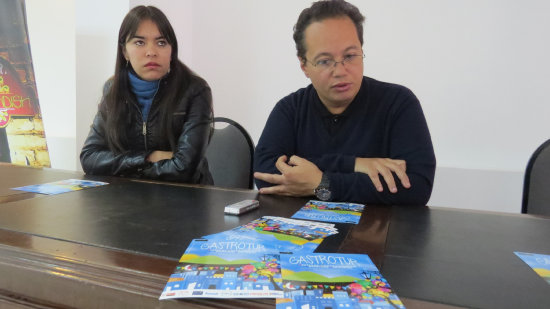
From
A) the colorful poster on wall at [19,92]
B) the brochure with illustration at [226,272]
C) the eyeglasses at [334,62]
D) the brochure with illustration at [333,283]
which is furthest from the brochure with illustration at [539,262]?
the colorful poster on wall at [19,92]

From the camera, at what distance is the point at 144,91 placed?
64.9 inches

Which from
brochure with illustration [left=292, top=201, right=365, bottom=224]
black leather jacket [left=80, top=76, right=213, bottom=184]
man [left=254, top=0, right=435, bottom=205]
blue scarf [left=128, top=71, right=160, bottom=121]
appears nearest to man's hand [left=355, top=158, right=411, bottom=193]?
man [left=254, top=0, right=435, bottom=205]

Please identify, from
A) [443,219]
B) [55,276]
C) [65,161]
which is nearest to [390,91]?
[443,219]

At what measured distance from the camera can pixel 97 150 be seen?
62.6 inches

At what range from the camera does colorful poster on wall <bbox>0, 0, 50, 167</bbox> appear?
2674 mm

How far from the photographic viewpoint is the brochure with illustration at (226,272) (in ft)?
1.56

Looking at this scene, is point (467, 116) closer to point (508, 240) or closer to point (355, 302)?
point (508, 240)

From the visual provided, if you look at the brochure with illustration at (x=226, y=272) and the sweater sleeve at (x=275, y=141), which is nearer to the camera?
the brochure with illustration at (x=226, y=272)

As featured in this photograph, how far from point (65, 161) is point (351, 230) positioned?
2687 mm

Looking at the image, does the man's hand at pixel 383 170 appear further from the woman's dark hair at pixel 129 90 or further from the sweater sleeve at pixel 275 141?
the woman's dark hair at pixel 129 90

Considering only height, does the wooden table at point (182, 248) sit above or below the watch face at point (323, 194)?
above

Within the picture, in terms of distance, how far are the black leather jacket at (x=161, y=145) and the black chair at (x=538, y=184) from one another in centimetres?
121

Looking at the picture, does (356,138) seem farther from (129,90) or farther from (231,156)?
(129,90)

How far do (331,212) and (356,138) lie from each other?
0.45 metres
